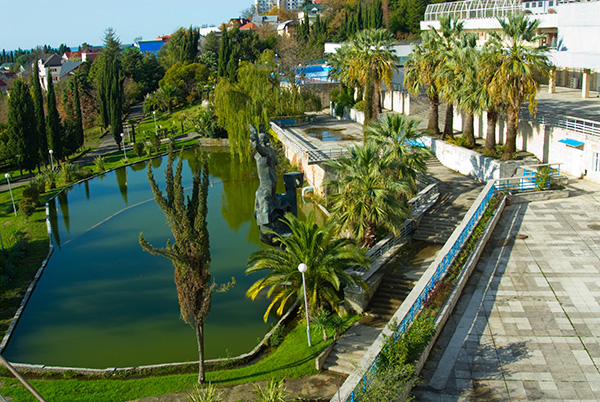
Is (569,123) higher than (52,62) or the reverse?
the reverse

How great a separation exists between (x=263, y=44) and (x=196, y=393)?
3269 inches

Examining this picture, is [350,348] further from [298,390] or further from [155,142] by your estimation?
[155,142]

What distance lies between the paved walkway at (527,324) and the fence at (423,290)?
33.9 inches

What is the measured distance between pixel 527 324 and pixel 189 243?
8481 mm

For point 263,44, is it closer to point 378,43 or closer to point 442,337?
point 378,43

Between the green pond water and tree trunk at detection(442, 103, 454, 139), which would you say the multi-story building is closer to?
tree trunk at detection(442, 103, 454, 139)

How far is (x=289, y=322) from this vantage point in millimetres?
19047

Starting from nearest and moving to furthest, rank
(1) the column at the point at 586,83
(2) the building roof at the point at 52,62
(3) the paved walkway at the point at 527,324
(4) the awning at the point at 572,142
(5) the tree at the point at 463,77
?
1. (3) the paved walkway at the point at 527,324
2. (4) the awning at the point at 572,142
3. (5) the tree at the point at 463,77
4. (1) the column at the point at 586,83
5. (2) the building roof at the point at 52,62

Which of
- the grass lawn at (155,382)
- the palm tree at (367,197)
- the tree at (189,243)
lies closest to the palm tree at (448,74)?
the palm tree at (367,197)

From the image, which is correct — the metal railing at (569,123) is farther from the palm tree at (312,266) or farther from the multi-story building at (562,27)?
the palm tree at (312,266)

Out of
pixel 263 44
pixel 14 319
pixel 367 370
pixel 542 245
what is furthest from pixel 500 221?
pixel 263 44

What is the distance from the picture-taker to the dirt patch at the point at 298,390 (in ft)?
46.3

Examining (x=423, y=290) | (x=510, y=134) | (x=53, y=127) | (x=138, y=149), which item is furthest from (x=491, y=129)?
(x=53, y=127)

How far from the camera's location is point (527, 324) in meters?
13.6
